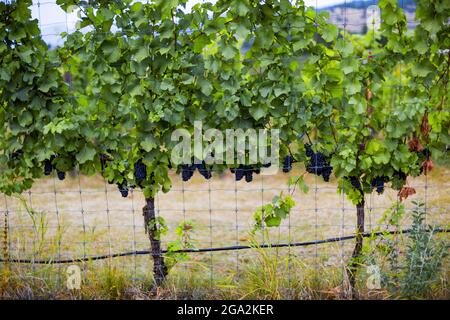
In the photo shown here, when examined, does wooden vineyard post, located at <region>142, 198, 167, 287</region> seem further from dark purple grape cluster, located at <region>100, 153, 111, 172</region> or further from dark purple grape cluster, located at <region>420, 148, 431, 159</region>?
dark purple grape cluster, located at <region>420, 148, 431, 159</region>

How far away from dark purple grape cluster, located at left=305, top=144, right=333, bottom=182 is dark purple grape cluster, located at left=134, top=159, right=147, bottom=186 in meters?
0.94

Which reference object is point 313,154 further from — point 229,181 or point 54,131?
point 229,181

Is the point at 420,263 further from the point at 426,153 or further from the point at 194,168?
the point at 194,168

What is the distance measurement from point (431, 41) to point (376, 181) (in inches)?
32.5

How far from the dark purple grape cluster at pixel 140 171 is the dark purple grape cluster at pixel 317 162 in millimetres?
942

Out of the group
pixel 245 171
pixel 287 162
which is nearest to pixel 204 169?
pixel 245 171

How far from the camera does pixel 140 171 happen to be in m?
3.16

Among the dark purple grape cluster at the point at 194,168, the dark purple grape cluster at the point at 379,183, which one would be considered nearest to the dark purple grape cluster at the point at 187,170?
the dark purple grape cluster at the point at 194,168

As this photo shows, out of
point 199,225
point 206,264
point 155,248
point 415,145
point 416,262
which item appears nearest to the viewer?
point 416,262

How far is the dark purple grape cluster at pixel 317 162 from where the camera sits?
123 inches

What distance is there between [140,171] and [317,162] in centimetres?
102

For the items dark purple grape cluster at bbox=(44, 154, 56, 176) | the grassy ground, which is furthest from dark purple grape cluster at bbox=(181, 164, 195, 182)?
dark purple grape cluster at bbox=(44, 154, 56, 176)

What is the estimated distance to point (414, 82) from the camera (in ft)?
9.97

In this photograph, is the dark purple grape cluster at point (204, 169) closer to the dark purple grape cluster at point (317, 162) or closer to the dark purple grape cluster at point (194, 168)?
the dark purple grape cluster at point (194, 168)
